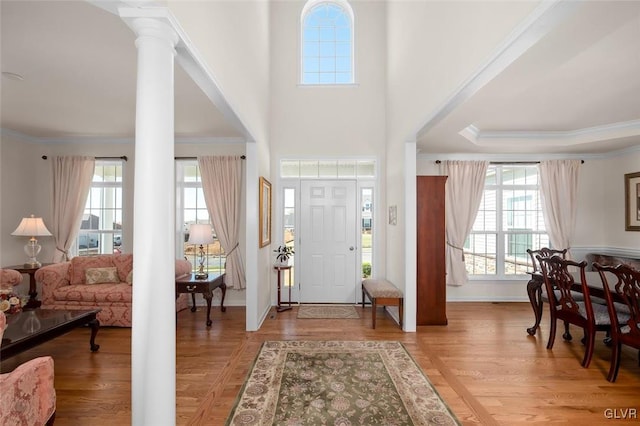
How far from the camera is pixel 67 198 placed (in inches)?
197

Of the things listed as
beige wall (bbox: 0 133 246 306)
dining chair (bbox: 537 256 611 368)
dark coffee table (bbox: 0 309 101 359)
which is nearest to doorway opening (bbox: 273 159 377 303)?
beige wall (bbox: 0 133 246 306)

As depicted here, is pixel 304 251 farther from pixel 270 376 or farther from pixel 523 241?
pixel 523 241

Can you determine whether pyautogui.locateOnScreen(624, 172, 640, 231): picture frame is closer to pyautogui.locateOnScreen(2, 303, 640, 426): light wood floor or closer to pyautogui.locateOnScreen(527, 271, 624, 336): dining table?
pyautogui.locateOnScreen(527, 271, 624, 336): dining table

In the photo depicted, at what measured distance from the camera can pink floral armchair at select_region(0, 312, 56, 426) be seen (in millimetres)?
1558

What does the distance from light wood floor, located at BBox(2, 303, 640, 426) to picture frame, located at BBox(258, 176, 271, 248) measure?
46.9 inches

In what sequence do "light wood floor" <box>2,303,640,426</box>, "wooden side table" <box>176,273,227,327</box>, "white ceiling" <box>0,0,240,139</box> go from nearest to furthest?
1. "white ceiling" <box>0,0,240,139</box>
2. "light wood floor" <box>2,303,640,426</box>
3. "wooden side table" <box>176,273,227,327</box>

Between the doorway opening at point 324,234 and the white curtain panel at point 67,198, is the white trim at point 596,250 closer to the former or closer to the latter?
the doorway opening at point 324,234

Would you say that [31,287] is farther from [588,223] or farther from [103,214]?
[588,223]

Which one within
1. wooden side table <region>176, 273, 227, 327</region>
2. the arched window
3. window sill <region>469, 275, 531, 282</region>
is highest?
the arched window

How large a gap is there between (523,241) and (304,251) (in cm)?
386

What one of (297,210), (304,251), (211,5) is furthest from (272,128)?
(211,5)

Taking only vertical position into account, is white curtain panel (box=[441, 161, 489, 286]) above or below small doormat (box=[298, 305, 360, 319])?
above

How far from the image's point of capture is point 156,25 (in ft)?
5.32

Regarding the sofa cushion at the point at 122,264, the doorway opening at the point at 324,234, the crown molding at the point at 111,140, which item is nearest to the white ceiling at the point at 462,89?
the crown molding at the point at 111,140
